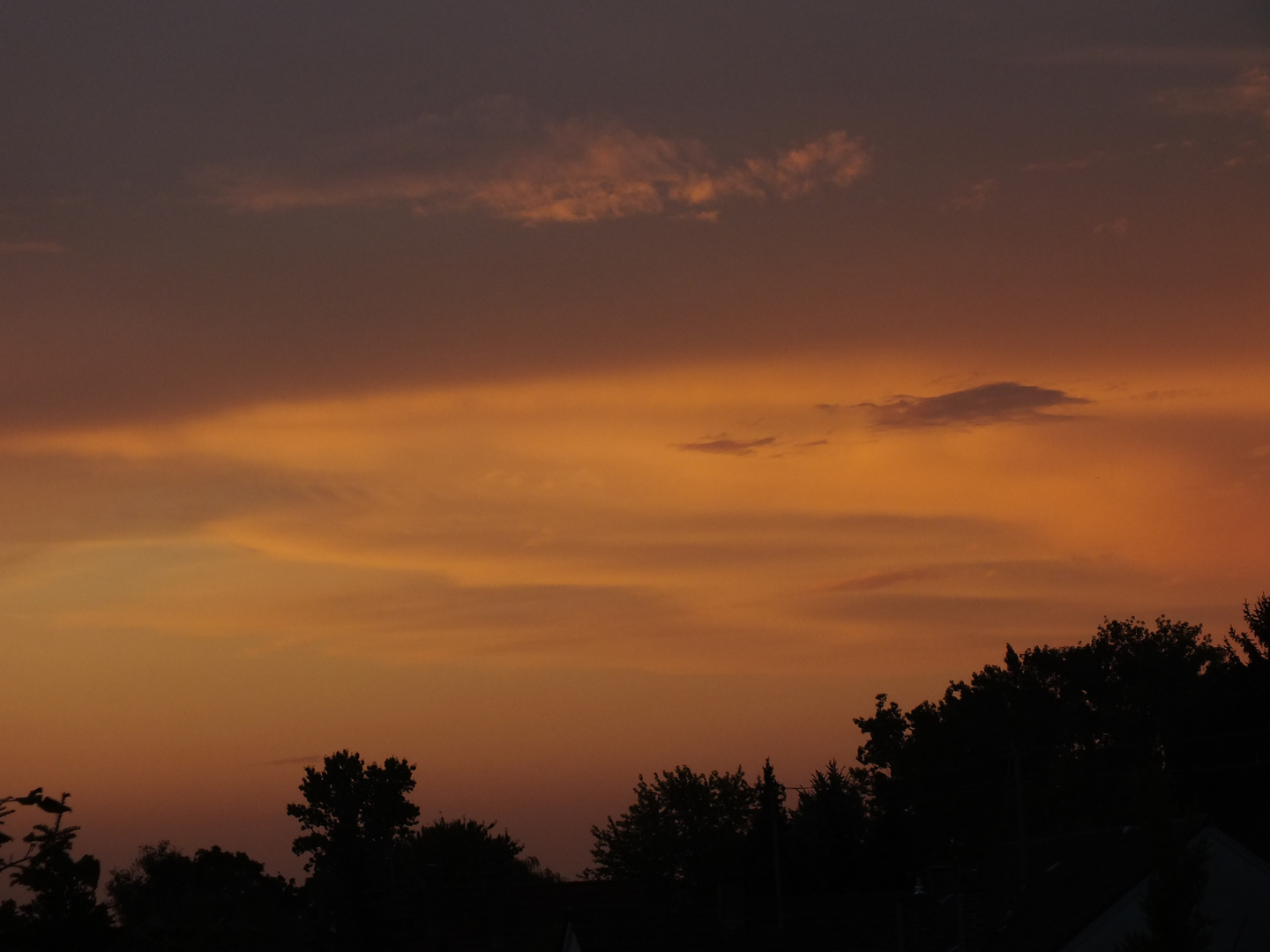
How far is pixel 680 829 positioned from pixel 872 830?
35739 mm

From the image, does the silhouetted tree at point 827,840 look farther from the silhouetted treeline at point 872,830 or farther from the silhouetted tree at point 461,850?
the silhouetted tree at point 461,850

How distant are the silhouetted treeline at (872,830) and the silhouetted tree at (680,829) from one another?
0.20 meters

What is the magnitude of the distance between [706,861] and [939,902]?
213 feet

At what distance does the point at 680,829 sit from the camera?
119875 millimetres

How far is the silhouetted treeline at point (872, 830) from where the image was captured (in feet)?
85.7

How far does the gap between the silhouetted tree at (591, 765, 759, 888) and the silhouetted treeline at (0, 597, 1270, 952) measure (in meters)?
0.20

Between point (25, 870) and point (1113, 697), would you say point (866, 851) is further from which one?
point (25, 870)

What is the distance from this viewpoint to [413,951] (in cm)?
5372

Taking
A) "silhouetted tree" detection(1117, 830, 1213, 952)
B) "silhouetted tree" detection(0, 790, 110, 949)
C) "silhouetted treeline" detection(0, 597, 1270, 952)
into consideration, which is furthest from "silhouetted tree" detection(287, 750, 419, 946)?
"silhouetted tree" detection(0, 790, 110, 949)

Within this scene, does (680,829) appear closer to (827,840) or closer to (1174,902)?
(827,840)

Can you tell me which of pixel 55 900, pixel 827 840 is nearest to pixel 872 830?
pixel 827 840

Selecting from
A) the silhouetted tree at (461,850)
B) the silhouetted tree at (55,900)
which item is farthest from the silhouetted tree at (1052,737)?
the silhouetted tree at (55,900)

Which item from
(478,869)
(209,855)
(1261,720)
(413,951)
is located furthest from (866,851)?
(209,855)

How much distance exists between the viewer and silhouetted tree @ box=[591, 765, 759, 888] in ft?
383
